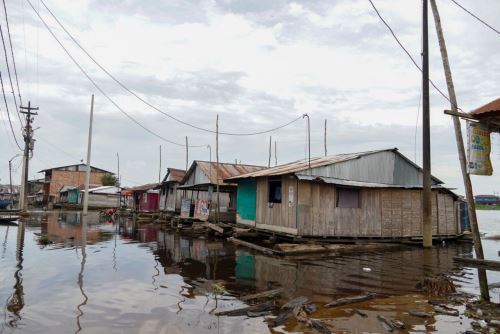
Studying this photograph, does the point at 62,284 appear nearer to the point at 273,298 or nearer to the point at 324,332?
the point at 273,298

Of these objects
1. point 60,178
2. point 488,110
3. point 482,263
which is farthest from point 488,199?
point 488,110

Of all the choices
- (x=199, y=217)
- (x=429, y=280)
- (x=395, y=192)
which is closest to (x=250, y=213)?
(x=199, y=217)

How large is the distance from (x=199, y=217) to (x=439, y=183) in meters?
14.8

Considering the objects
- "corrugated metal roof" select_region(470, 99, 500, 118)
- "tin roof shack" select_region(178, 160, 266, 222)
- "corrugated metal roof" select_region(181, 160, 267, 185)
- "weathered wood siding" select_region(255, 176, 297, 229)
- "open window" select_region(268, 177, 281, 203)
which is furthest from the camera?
"corrugated metal roof" select_region(181, 160, 267, 185)

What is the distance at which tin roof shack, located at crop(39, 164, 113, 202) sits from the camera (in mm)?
67438

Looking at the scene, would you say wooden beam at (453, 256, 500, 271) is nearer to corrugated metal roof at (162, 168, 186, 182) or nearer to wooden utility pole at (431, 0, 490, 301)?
wooden utility pole at (431, 0, 490, 301)

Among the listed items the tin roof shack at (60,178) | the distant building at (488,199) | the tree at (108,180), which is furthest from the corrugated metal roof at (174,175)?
the distant building at (488,199)

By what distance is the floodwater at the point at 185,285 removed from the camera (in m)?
6.96

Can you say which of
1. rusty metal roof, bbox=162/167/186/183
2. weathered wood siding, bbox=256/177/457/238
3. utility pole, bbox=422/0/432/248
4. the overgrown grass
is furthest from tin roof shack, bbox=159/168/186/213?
the overgrown grass

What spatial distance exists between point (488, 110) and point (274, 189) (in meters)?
12.7

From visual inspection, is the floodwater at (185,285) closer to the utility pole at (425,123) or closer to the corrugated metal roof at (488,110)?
the utility pole at (425,123)

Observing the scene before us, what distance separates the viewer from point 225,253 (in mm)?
16000

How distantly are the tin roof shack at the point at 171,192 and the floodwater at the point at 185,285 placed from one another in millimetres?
16527

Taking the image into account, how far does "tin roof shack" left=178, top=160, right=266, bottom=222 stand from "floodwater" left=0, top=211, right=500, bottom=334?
25.7 ft
